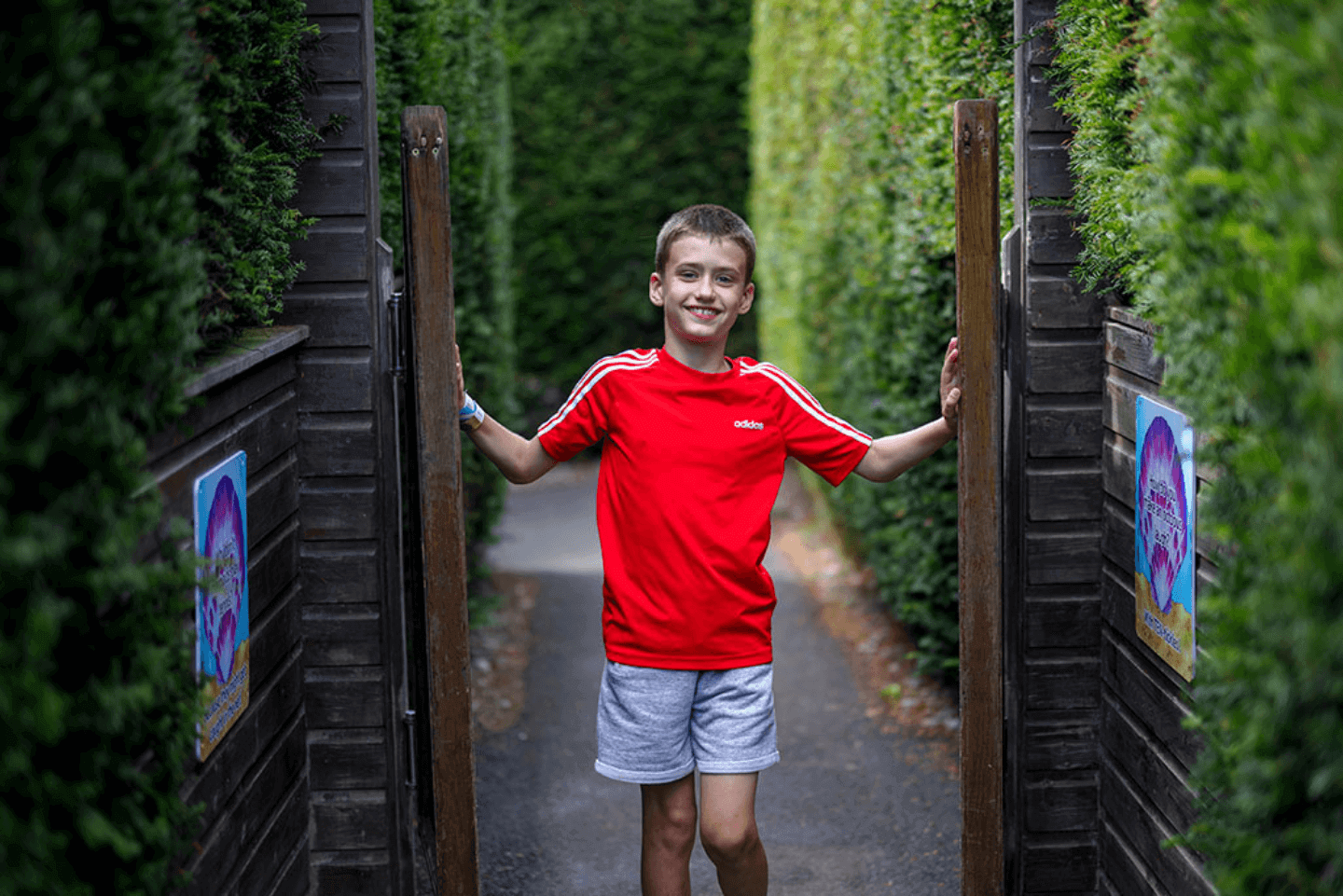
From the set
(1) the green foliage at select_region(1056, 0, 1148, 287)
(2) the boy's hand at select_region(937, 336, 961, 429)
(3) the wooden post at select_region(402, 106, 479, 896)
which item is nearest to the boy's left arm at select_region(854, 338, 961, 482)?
(2) the boy's hand at select_region(937, 336, 961, 429)

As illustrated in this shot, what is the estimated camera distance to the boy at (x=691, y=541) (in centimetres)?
314

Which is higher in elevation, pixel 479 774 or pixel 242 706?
pixel 242 706

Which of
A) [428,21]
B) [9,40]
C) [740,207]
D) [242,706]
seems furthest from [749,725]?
[740,207]

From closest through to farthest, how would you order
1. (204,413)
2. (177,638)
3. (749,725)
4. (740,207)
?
(177,638) < (204,413) < (749,725) < (740,207)

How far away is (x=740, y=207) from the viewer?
11875mm

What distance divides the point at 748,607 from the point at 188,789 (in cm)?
136

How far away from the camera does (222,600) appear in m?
2.64

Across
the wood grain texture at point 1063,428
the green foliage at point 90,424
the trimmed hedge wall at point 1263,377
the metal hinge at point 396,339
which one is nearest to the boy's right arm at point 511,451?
the metal hinge at point 396,339

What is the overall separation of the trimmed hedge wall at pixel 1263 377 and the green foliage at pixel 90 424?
1.46 meters

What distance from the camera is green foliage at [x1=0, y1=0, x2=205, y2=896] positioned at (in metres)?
1.48

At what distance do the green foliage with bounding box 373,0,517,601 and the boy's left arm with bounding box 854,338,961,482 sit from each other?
1.55 metres

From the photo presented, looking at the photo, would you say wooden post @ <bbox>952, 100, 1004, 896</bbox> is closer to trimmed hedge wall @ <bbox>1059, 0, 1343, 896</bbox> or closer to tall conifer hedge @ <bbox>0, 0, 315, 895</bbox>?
trimmed hedge wall @ <bbox>1059, 0, 1343, 896</bbox>

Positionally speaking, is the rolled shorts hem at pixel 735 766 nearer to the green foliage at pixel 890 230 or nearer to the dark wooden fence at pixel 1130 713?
the dark wooden fence at pixel 1130 713

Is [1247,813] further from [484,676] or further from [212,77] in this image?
[484,676]
